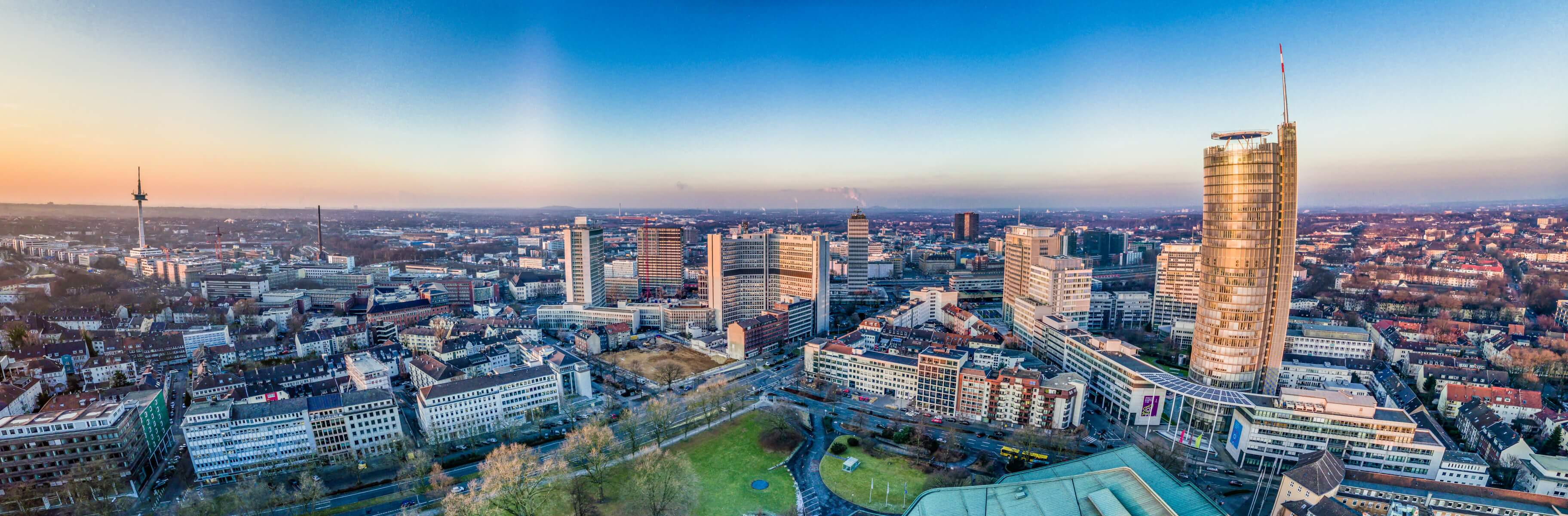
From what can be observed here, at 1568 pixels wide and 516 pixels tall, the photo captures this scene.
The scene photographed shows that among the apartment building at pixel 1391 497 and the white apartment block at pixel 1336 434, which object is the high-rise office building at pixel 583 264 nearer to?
the white apartment block at pixel 1336 434

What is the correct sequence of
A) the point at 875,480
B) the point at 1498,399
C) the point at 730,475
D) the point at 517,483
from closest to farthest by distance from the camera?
the point at 517,483
the point at 875,480
the point at 730,475
the point at 1498,399

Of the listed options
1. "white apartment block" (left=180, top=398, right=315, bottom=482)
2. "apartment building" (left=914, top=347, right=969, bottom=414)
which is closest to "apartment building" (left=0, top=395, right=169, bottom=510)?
"white apartment block" (left=180, top=398, right=315, bottom=482)

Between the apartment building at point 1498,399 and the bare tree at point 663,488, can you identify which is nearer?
the bare tree at point 663,488

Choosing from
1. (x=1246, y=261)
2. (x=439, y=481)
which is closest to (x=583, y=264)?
(x=439, y=481)

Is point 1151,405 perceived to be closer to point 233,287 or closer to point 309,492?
point 309,492

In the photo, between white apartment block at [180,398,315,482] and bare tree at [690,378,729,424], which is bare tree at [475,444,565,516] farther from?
white apartment block at [180,398,315,482]

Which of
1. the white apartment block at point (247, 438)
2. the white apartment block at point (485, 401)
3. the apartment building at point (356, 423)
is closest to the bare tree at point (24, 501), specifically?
the white apartment block at point (247, 438)
